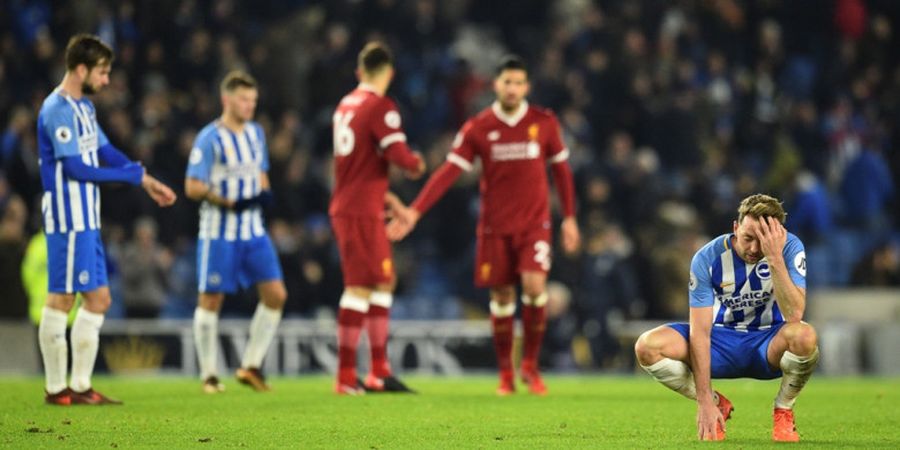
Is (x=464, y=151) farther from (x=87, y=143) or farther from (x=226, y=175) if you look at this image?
(x=87, y=143)

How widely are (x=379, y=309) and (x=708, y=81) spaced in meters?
11.4

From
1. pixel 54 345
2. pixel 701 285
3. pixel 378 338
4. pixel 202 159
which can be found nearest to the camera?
pixel 701 285

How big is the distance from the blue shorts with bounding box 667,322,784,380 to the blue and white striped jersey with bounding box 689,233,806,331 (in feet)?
0.29

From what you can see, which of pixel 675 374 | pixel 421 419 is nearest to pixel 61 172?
pixel 421 419

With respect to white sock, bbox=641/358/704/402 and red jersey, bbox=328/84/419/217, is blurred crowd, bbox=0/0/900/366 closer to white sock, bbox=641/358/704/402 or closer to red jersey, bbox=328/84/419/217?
red jersey, bbox=328/84/419/217

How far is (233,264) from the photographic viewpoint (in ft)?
38.1

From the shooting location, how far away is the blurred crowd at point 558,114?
1788 cm

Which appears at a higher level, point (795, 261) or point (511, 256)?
point (511, 256)

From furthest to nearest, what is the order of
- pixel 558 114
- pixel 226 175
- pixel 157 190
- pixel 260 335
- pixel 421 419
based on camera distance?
pixel 558 114
pixel 260 335
pixel 226 175
pixel 157 190
pixel 421 419

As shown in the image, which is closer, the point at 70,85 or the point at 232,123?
the point at 70,85

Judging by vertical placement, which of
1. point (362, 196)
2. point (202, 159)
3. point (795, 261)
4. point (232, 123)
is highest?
point (232, 123)

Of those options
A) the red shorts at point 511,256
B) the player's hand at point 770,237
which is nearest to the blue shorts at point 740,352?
the player's hand at point 770,237

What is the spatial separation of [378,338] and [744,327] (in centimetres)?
423

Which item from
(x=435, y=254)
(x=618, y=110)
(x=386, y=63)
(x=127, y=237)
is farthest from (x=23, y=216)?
(x=618, y=110)
